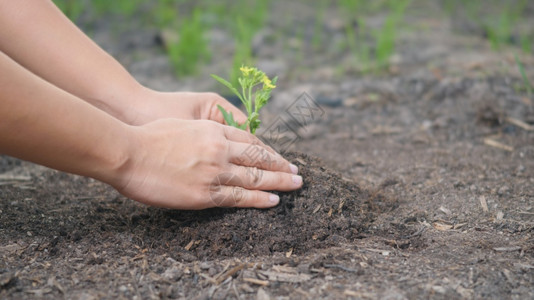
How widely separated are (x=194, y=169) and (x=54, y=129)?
1.33 feet

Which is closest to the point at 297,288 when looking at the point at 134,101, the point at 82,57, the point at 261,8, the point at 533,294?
the point at 533,294

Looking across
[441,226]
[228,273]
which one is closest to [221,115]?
[228,273]

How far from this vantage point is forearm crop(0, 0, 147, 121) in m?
1.80

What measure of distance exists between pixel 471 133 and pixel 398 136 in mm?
375

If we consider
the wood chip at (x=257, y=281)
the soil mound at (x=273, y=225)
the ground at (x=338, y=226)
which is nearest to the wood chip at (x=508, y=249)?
the ground at (x=338, y=226)

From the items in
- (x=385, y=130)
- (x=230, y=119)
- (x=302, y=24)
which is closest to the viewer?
(x=230, y=119)

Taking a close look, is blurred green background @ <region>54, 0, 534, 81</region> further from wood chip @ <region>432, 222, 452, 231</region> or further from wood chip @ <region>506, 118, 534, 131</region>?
wood chip @ <region>432, 222, 452, 231</region>

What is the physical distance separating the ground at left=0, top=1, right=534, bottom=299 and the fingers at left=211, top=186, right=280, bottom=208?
44mm

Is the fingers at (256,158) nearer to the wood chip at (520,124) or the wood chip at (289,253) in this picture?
the wood chip at (289,253)

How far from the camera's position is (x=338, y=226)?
5.63 feet

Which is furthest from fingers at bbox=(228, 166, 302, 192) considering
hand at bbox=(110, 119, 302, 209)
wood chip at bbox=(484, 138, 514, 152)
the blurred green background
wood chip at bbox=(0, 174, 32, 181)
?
the blurred green background

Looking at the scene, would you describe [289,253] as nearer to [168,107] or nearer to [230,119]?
[230,119]

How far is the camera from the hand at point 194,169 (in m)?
1.52

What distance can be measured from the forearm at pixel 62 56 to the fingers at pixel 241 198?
57 cm
